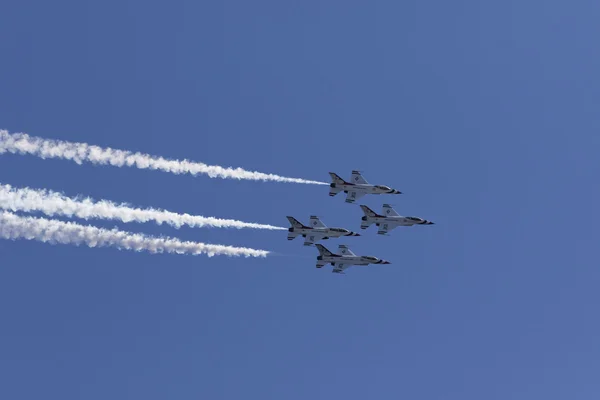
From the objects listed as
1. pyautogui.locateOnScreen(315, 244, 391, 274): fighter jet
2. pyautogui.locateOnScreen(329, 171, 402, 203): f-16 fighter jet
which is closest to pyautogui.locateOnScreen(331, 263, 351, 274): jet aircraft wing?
pyautogui.locateOnScreen(315, 244, 391, 274): fighter jet

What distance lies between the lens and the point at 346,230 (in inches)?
4267

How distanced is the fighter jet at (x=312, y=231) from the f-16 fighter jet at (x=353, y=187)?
3.08 metres

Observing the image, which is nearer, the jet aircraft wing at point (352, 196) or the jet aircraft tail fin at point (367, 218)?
the jet aircraft wing at point (352, 196)

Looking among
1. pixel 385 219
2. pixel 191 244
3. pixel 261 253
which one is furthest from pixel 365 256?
pixel 191 244

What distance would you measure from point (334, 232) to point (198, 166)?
1696 centimetres

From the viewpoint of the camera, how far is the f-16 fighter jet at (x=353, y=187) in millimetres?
107062

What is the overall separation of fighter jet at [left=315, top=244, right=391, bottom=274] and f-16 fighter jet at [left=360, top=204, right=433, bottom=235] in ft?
10.7

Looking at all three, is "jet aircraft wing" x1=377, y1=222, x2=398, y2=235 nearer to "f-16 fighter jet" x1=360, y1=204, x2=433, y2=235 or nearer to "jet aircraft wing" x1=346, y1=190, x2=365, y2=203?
"f-16 fighter jet" x1=360, y1=204, x2=433, y2=235

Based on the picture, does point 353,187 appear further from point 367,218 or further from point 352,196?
point 367,218

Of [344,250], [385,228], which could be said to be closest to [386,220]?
[385,228]

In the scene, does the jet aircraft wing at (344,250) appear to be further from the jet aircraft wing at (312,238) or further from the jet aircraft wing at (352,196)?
the jet aircraft wing at (352,196)

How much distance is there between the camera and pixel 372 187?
354ft

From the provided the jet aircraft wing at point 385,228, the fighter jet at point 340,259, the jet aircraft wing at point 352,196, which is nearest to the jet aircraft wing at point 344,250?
the fighter jet at point 340,259

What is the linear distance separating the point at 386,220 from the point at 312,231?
8786 mm
